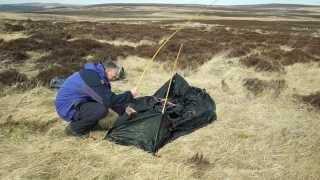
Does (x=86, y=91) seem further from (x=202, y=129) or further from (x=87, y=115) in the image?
(x=202, y=129)

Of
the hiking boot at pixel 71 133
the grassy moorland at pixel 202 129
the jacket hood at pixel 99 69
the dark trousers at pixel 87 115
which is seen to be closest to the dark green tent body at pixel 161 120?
the grassy moorland at pixel 202 129

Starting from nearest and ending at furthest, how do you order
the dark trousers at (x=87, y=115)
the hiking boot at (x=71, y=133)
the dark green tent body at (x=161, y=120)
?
the dark green tent body at (x=161, y=120) < the dark trousers at (x=87, y=115) < the hiking boot at (x=71, y=133)

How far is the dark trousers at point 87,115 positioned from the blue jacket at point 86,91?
0.08m

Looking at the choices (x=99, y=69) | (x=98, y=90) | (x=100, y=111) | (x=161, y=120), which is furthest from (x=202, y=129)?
(x=99, y=69)

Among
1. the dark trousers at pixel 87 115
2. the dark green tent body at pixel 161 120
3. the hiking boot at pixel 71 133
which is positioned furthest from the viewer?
the hiking boot at pixel 71 133

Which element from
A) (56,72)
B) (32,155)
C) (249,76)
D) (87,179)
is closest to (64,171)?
(87,179)

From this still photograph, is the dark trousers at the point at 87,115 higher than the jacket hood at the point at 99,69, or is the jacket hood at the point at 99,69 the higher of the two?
the jacket hood at the point at 99,69

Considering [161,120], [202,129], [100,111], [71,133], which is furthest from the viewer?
[202,129]

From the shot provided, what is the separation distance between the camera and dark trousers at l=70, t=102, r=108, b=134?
21.5 feet

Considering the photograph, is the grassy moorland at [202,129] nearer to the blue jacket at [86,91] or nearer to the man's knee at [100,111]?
the man's knee at [100,111]

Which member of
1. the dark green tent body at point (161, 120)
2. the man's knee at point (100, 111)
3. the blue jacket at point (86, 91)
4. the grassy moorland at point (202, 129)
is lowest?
the grassy moorland at point (202, 129)

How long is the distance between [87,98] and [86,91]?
19 centimetres

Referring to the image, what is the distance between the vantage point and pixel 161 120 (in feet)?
21.2

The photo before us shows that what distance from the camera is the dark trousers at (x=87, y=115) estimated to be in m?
6.54
